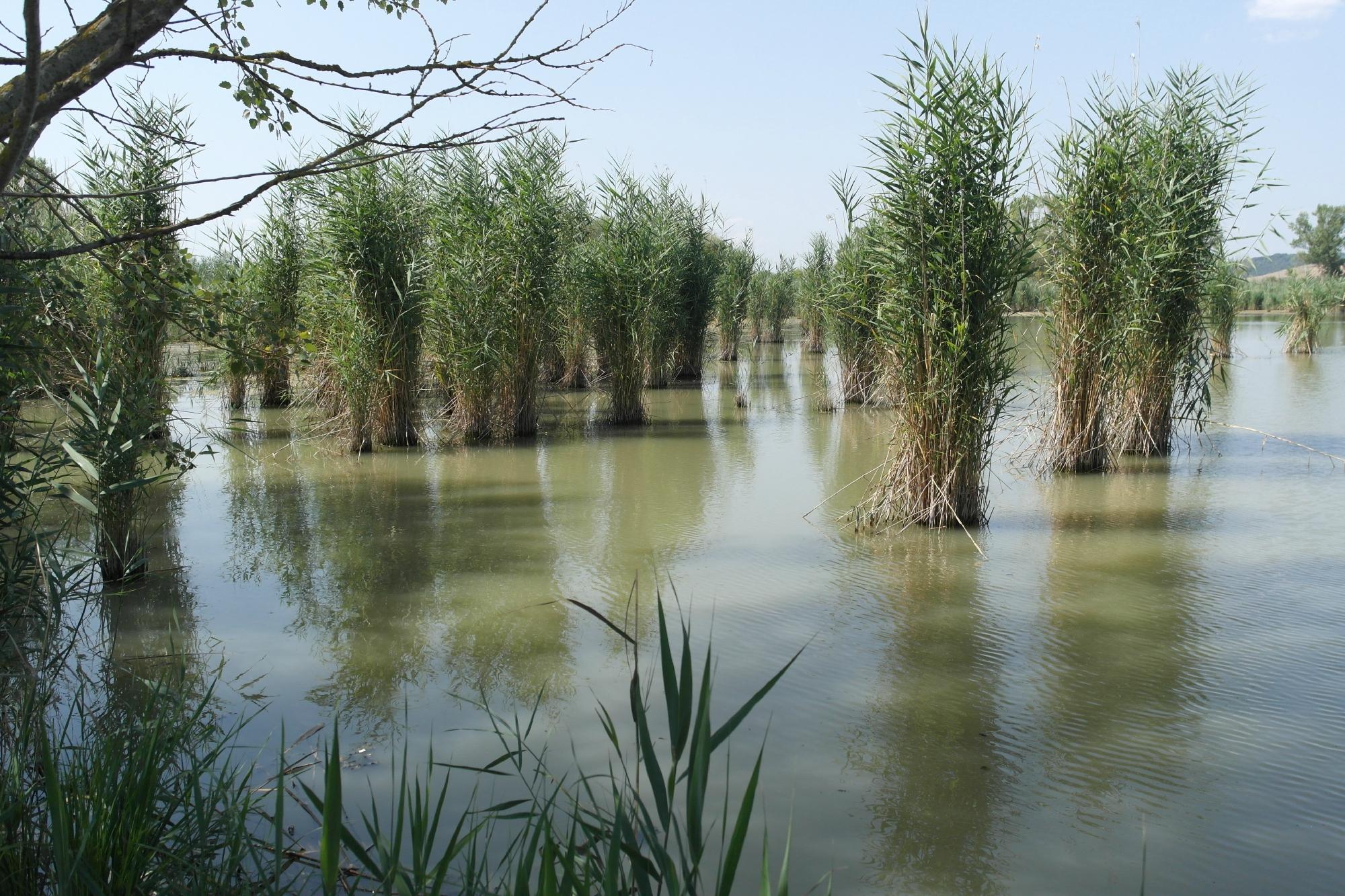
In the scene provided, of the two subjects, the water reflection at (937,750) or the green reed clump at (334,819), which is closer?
the green reed clump at (334,819)

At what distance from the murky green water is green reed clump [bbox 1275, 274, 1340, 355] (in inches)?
551

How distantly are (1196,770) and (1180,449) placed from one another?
319 inches

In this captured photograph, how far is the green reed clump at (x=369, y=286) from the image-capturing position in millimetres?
10664

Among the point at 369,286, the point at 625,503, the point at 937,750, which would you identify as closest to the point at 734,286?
the point at 369,286

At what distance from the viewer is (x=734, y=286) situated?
71.1ft

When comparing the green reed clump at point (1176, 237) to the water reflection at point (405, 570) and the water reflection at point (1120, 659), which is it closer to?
the water reflection at point (1120, 659)

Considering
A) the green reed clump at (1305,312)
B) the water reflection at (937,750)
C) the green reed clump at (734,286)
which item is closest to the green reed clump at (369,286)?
the water reflection at (937,750)

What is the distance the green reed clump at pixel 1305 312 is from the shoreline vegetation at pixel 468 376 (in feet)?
28.4

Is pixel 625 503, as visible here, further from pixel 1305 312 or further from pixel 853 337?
pixel 1305 312

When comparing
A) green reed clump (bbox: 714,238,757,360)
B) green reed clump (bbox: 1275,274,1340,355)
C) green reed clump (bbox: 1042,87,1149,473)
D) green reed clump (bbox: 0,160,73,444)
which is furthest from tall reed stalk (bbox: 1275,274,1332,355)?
green reed clump (bbox: 0,160,73,444)

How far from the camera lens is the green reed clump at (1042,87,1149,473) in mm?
9273

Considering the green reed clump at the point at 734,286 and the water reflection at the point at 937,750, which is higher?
the green reed clump at the point at 734,286

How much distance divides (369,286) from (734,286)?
11.9 m

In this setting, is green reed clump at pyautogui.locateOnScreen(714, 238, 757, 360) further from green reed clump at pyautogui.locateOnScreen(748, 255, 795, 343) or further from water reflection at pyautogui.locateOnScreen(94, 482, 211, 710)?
water reflection at pyautogui.locateOnScreen(94, 482, 211, 710)
